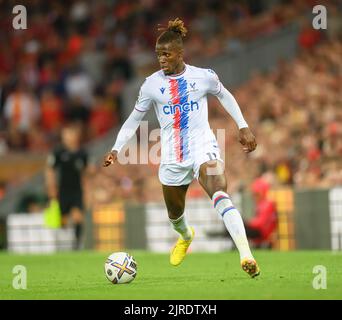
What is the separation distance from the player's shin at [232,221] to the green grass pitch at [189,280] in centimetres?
34

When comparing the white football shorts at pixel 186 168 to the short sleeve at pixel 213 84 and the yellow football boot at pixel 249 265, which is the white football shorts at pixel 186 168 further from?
the yellow football boot at pixel 249 265

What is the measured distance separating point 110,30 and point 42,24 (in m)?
2.27

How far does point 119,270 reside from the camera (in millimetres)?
10906

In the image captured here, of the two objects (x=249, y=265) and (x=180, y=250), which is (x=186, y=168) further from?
(x=249, y=265)

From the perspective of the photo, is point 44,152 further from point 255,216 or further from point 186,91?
point 186,91

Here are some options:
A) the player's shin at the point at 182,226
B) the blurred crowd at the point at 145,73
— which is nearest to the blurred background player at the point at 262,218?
the blurred crowd at the point at 145,73

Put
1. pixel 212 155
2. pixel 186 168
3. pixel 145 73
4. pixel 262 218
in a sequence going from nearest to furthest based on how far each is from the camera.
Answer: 1. pixel 212 155
2. pixel 186 168
3. pixel 262 218
4. pixel 145 73

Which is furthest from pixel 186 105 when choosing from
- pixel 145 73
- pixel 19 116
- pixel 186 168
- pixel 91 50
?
pixel 91 50

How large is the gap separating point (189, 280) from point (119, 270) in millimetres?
678

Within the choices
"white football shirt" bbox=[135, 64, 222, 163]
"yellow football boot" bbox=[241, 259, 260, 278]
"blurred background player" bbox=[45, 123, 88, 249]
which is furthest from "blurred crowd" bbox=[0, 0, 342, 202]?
"yellow football boot" bbox=[241, 259, 260, 278]

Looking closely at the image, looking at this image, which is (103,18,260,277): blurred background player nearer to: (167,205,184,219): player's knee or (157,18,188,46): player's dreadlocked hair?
(157,18,188,46): player's dreadlocked hair

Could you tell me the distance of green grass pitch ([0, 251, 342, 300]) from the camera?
9445 millimetres
